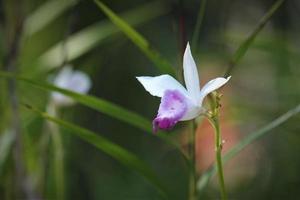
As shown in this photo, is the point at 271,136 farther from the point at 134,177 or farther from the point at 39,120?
the point at 39,120

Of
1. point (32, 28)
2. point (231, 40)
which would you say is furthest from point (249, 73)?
point (32, 28)

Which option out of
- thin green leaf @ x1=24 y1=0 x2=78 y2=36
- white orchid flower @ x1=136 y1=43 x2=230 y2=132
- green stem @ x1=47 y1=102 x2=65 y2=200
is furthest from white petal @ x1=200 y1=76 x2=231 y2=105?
thin green leaf @ x1=24 y1=0 x2=78 y2=36

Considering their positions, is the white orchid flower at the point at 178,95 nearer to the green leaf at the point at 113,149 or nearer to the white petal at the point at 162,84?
the white petal at the point at 162,84

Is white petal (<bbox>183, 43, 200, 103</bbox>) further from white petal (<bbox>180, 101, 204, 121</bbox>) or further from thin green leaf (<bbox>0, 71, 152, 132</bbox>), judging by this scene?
thin green leaf (<bbox>0, 71, 152, 132</bbox>)

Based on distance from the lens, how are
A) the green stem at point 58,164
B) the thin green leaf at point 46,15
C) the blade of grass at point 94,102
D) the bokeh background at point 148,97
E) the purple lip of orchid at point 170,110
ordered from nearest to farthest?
1. the purple lip of orchid at point 170,110
2. the blade of grass at point 94,102
3. the green stem at point 58,164
4. the bokeh background at point 148,97
5. the thin green leaf at point 46,15

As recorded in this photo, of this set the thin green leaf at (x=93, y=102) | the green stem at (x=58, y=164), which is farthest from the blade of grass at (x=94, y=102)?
the green stem at (x=58, y=164)
